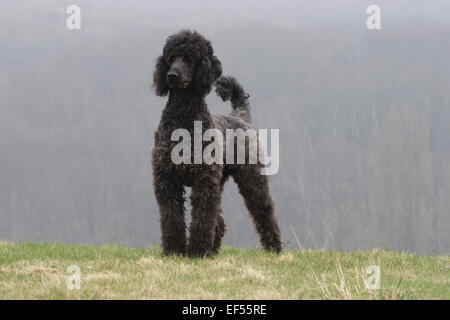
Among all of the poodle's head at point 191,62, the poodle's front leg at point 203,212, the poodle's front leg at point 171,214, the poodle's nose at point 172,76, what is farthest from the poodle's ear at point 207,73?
the poodle's front leg at point 171,214

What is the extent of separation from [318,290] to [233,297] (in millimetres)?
920

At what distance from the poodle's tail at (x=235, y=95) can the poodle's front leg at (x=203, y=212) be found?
7.17 ft

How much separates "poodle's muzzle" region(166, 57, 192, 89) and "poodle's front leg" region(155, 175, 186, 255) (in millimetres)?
1352

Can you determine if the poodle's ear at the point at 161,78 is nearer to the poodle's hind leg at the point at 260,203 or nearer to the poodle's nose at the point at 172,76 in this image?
the poodle's nose at the point at 172,76

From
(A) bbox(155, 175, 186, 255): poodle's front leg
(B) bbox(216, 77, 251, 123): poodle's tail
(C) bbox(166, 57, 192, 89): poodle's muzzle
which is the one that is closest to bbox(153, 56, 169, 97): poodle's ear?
(C) bbox(166, 57, 192, 89): poodle's muzzle

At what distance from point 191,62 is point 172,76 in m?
0.48

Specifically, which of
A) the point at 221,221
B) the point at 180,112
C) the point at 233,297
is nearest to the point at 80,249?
the point at 221,221

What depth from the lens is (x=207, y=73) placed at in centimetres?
928

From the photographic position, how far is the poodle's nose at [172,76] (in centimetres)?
891

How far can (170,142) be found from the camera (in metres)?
9.23

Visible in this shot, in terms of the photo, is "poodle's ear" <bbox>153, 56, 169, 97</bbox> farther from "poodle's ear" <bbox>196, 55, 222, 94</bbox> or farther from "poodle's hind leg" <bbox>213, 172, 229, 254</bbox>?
"poodle's hind leg" <bbox>213, 172, 229, 254</bbox>

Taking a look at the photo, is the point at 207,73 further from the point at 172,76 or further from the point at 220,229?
the point at 220,229

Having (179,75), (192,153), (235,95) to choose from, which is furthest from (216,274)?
(235,95)

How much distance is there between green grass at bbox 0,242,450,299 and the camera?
645 cm
